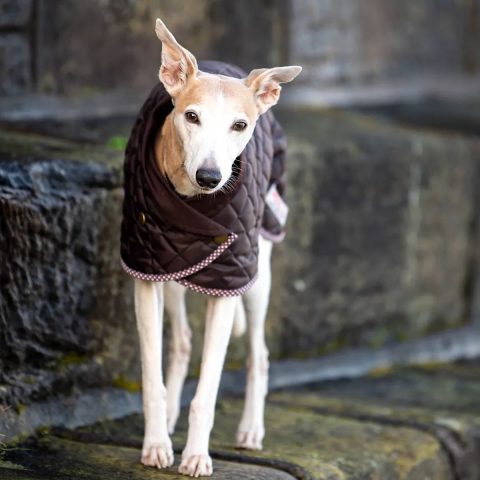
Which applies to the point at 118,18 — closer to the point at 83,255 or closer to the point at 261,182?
the point at 83,255

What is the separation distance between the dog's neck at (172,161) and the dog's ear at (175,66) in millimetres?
114

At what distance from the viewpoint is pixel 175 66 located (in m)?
4.12

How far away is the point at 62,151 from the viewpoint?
5211mm

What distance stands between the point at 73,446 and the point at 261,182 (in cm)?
116

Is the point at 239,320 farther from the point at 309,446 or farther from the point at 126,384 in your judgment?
the point at 126,384

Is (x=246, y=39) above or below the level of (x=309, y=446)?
above

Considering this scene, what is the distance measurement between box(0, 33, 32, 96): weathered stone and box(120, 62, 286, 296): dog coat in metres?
1.60

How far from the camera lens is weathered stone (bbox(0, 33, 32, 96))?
582 centimetres

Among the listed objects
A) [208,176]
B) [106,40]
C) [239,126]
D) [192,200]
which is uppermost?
[106,40]

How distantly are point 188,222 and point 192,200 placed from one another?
0.07 m

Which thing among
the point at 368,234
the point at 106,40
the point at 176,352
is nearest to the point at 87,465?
the point at 176,352

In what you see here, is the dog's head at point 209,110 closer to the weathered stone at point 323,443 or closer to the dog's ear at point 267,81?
the dog's ear at point 267,81

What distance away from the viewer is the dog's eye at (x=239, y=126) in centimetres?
404

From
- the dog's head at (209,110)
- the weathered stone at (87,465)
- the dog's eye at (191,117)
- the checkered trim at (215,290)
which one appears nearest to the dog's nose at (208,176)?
the dog's head at (209,110)
